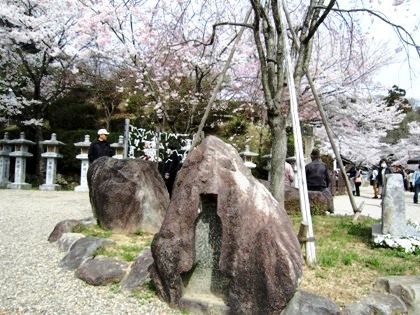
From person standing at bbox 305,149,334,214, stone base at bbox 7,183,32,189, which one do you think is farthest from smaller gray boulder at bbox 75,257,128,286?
stone base at bbox 7,183,32,189

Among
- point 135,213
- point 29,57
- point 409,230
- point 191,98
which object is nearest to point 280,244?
point 135,213

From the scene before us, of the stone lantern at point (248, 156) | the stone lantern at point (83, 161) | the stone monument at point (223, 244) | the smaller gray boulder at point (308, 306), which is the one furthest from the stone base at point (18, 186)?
the smaller gray boulder at point (308, 306)

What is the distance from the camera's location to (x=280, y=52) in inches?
244

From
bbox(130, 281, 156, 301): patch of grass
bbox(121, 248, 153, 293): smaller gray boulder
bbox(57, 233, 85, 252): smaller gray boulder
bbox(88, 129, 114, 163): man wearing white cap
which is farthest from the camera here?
bbox(88, 129, 114, 163): man wearing white cap

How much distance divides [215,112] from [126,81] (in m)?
4.98

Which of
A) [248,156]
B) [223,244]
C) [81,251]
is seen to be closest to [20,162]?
[248,156]

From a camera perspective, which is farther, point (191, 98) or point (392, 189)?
point (191, 98)

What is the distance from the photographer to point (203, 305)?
11.1 feet

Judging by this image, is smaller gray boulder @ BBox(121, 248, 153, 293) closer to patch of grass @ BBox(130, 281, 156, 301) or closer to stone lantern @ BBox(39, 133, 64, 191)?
patch of grass @ BBox(130, 281, 156, 301)

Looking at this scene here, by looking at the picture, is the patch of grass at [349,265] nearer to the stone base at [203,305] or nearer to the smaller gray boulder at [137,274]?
the stone base at [203,305]

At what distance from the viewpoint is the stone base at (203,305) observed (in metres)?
3.31

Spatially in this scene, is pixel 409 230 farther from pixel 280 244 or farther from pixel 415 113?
pixel 415 113

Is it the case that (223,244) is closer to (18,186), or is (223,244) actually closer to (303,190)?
(303,190)

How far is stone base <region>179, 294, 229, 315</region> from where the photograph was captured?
3309 mm
